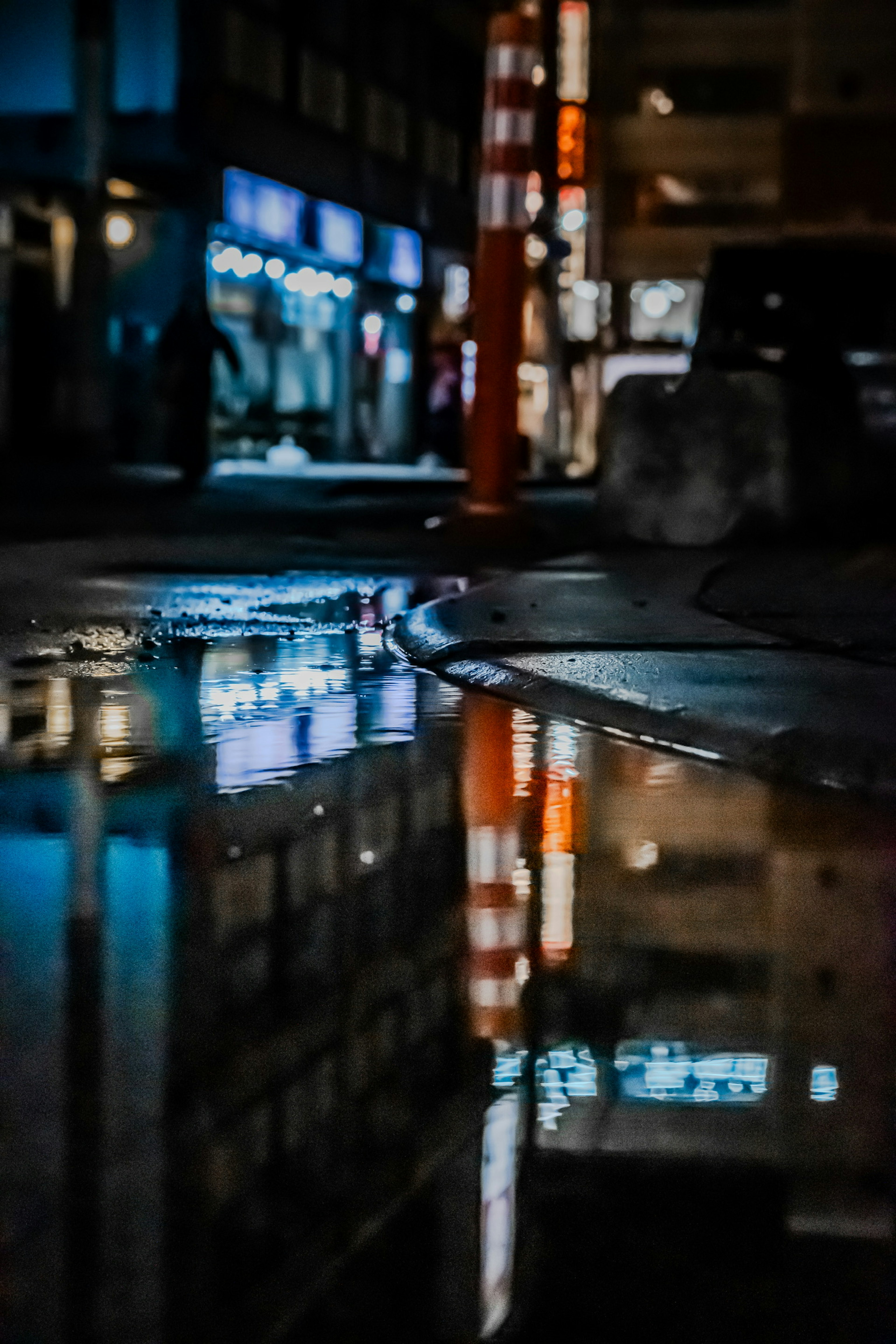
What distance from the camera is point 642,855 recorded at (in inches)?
189

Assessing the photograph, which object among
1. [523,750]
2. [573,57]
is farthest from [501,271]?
[573,57]

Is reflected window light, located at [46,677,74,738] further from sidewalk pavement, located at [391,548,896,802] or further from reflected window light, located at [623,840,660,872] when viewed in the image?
reflected window light, located at [623,840,660,872]

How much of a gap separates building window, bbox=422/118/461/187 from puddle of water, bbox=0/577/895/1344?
36405 mm

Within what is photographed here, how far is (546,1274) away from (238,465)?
1267 inches

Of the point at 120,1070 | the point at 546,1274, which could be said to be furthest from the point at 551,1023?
the point at 546,1274

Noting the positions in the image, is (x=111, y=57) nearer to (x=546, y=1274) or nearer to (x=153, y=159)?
(x=153, y=159)

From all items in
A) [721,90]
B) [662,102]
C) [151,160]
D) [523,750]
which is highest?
[721,90]

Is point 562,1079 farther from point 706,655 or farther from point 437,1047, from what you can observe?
point 706,655

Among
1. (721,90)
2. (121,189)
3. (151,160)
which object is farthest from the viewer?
(121,189)

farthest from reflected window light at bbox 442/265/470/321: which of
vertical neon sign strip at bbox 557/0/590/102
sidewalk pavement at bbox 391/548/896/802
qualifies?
sidewalk pavement at bbox 391/548/896/802

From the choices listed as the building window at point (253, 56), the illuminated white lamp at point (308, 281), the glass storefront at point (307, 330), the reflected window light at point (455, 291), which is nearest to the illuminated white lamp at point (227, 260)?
the glass storefront at point (307, 330)

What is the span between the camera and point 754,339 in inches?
688

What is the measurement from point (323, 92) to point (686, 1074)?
33728 mm

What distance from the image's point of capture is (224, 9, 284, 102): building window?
104ft
